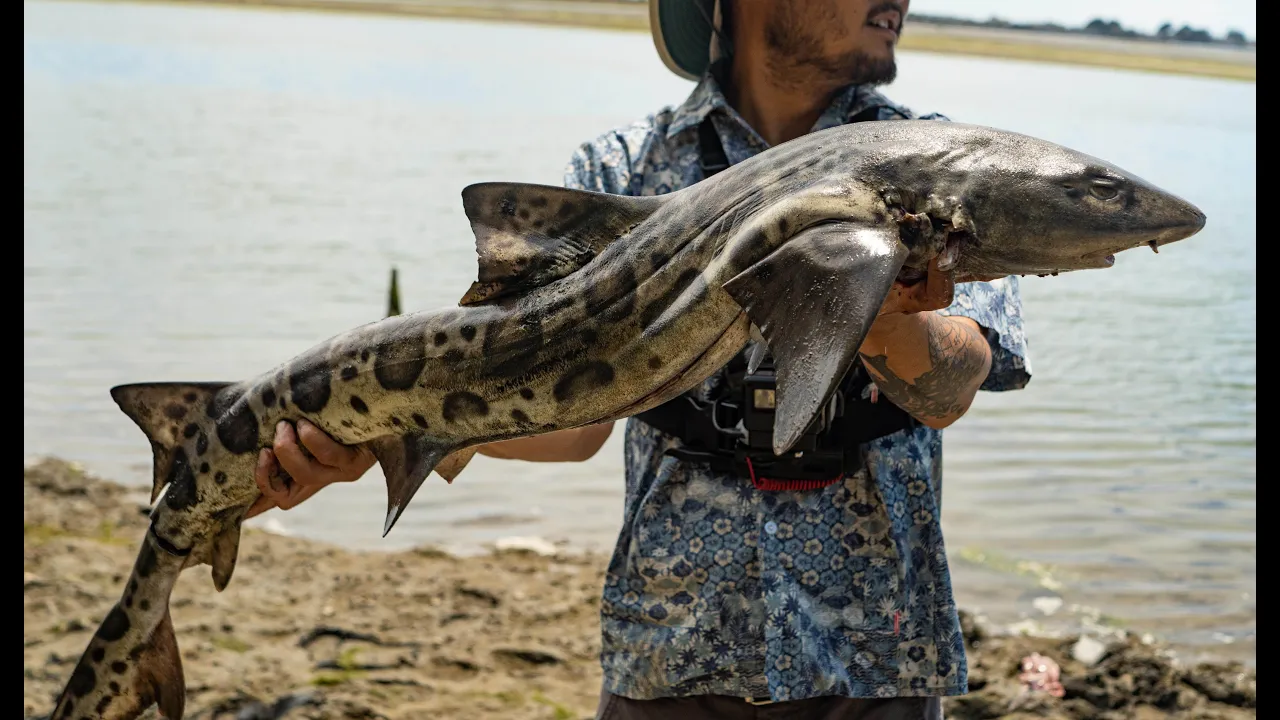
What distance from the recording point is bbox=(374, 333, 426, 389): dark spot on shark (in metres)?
2.56

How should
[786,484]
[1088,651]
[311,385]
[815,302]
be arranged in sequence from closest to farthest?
[815,302] < [311,385] < [786,484] < [1088,651]

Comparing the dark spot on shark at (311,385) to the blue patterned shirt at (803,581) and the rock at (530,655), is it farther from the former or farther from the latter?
the rock at (530,655)

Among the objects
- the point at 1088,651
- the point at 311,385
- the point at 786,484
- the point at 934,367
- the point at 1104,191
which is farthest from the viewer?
the point at 1088,651

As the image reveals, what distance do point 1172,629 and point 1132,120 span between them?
2311cm

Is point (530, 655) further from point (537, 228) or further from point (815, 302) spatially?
point (815, 302)

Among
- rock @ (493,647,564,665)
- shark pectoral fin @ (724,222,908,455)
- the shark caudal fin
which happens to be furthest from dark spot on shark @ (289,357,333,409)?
rock @ (493,647,564,665)

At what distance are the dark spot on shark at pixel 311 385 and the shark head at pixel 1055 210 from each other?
1.35 metres

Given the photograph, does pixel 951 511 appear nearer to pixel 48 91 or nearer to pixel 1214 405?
pixel 1214 405

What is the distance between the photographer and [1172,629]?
642 centimetres

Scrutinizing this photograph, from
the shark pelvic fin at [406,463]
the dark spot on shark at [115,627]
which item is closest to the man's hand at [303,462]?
the shark pelvic fin at [406,463]

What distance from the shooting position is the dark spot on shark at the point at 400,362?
256cm

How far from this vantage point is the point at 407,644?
18.5ft

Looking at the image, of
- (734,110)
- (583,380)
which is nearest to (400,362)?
(583,380)

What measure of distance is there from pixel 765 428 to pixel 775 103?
881 mm
